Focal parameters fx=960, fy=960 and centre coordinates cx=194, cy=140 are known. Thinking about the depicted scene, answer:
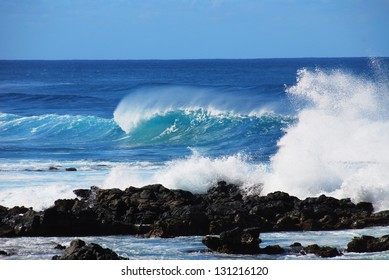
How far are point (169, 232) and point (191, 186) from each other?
2.24 metres

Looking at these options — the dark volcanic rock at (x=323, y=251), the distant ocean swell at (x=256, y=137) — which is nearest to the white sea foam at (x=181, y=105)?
the distant ocean swell at (x=256, y=137)

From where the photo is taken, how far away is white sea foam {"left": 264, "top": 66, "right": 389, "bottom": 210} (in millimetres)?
11703

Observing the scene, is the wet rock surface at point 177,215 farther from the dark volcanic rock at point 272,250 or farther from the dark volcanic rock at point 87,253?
the dark volcanic rock at point 87,253

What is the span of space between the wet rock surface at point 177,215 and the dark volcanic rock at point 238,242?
0.74 meters

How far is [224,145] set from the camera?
53.8ft

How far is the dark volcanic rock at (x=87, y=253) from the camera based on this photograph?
8828 millimetres

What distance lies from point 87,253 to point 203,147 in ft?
24.2

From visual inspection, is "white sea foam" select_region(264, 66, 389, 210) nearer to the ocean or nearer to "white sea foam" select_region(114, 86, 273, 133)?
the ocean

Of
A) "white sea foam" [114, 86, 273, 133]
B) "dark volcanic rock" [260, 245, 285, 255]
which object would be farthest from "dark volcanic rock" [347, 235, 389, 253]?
"white sea foam" [114, 86, 273, 133]

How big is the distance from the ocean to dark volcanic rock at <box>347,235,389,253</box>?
14cm

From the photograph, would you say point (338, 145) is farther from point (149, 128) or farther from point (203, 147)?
point (149, 128)

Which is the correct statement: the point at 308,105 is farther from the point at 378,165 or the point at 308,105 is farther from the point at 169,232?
the point at 169,232

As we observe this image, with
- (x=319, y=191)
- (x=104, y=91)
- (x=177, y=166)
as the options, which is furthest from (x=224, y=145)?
(x=104, y=91)

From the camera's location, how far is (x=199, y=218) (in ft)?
33.6
